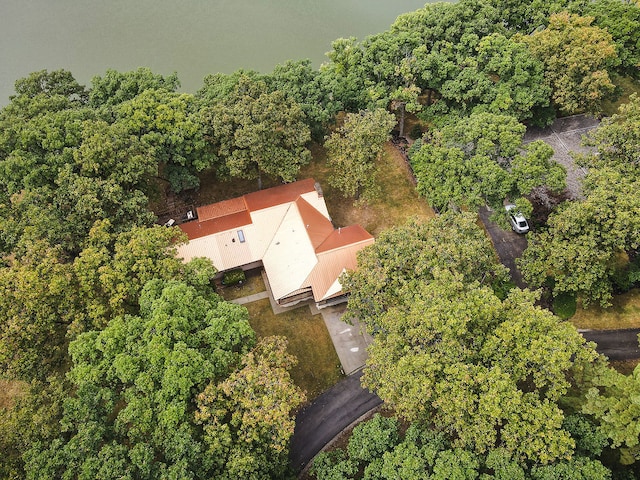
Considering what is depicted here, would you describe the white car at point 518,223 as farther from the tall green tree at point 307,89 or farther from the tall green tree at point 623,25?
the tall green tree at point 623,25

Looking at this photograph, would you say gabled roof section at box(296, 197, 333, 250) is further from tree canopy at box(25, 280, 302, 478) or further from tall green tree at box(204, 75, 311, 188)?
tree canopy at box(25, 280, 302, 478)

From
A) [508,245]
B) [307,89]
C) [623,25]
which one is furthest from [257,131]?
[623,25]

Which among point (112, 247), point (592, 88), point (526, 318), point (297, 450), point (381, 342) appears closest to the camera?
point (526, 318)

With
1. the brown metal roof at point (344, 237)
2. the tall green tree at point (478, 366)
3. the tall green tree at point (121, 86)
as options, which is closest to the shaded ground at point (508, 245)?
the brown metal roof at point (344, 237)

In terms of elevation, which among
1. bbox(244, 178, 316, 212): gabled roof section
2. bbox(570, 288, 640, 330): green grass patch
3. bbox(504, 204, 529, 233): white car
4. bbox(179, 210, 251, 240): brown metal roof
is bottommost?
bbox(570, 288, 640, 330): green grass patch

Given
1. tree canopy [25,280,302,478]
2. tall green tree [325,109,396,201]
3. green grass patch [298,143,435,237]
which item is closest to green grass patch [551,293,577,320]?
green grass patch [298,143,435,237]

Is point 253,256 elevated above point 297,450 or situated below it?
above

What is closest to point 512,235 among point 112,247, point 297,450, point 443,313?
point 443,313

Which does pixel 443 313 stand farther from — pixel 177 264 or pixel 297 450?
pixel 177 264
